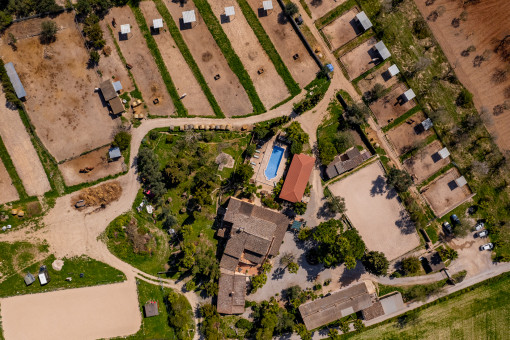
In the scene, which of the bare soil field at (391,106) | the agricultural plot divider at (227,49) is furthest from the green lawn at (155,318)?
the bare soil field at (391,106)

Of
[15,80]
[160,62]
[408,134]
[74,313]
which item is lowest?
[408,134]

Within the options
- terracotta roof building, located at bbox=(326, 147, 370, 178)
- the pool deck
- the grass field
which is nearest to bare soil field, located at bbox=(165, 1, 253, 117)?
the pool deck

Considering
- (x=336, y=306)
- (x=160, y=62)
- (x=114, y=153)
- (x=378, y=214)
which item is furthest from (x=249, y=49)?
(x=336, y=306)

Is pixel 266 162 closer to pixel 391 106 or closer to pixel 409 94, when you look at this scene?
pixel 391 106

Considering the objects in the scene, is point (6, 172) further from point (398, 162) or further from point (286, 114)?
point (398, 162)

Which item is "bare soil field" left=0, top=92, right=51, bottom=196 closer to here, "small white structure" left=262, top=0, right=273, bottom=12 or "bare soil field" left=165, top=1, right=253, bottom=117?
"bare soil field" left=165, top=1, right=253, bottom=117

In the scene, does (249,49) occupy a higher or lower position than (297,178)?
higher
